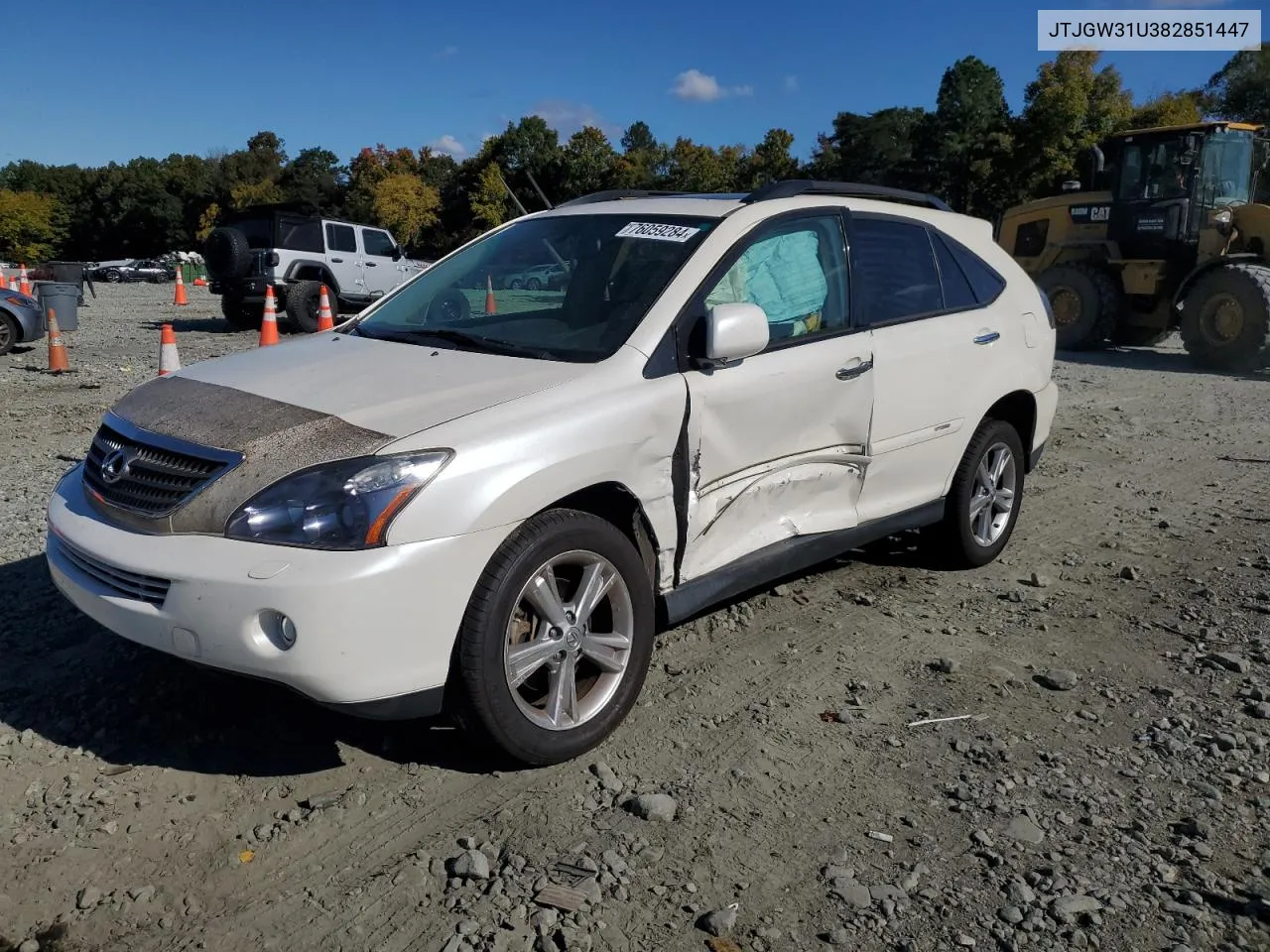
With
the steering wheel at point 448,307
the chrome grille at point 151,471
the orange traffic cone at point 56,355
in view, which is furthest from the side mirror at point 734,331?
the orange traffic cone at point 56,355

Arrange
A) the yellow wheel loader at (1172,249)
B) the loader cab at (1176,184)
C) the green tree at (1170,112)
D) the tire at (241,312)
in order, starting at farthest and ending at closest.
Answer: the green tree at (1170,112) → the tire at (241,312) → the loader cab at (1176,184) → the yellow wheel loader at (1172,249)

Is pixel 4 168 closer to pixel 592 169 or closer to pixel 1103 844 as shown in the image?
pixel 592 169

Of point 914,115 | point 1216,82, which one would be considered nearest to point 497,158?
point 914,115

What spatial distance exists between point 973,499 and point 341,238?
14621 mm

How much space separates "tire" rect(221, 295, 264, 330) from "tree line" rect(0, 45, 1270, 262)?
2215mm

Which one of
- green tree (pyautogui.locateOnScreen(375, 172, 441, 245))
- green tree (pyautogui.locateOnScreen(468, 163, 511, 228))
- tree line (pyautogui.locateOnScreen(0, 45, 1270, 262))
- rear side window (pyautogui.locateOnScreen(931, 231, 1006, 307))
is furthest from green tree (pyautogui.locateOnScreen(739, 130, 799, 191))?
rear side window (pyautogui.locateOnScreen(931, 231, 1006, 307))

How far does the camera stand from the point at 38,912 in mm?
2527

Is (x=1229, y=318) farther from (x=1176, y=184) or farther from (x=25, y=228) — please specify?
(x=25, y=228)

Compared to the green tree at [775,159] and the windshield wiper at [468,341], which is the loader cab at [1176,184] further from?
the green tree at [775,159]

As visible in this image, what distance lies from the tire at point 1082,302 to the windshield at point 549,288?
11.6 metres

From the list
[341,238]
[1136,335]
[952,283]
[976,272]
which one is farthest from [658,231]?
[341,238]

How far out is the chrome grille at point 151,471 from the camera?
297cm

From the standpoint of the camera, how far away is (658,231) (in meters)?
3.98

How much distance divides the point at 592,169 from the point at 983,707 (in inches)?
2033
